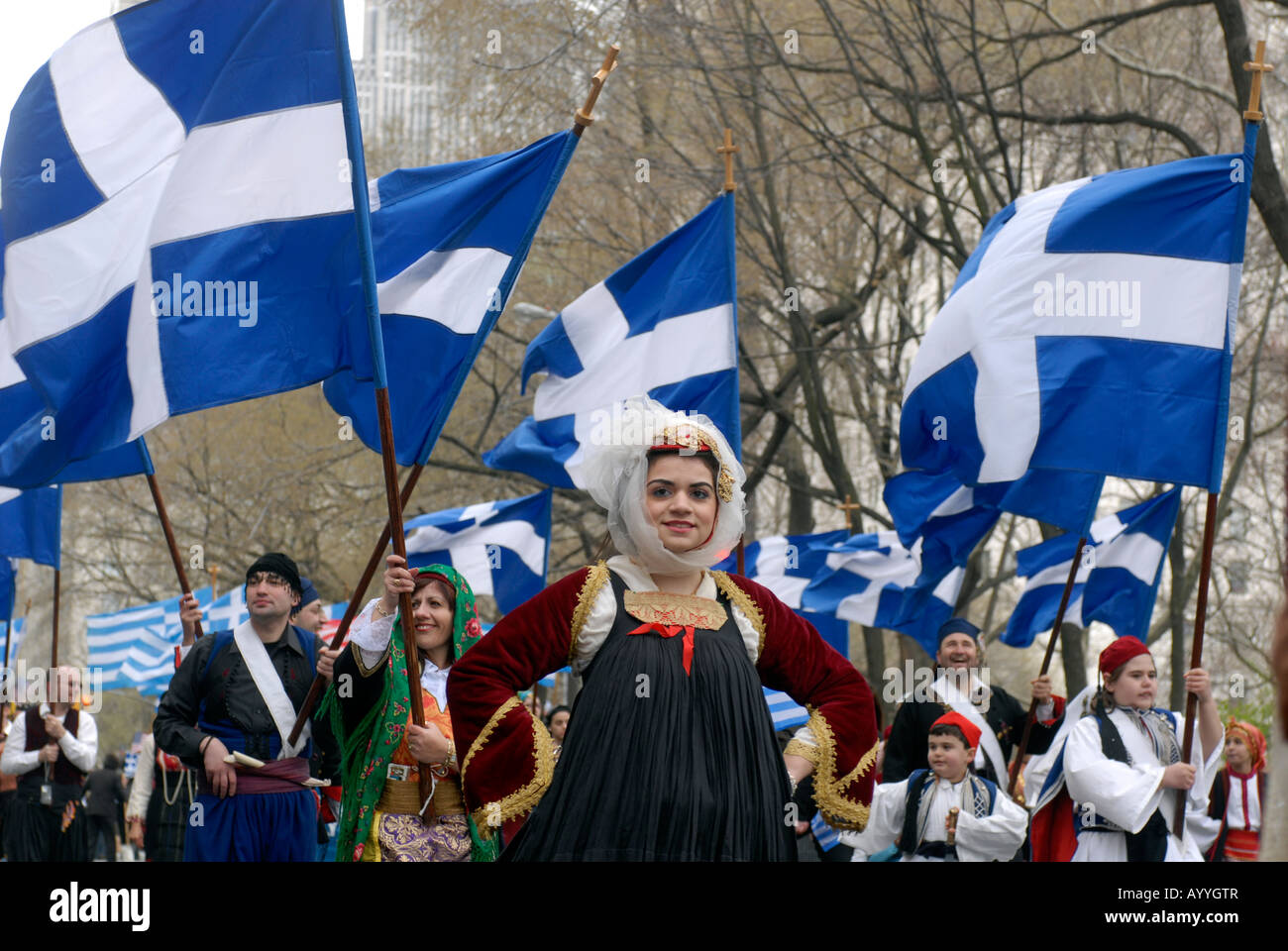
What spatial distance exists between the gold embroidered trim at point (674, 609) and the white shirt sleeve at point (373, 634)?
172 cm

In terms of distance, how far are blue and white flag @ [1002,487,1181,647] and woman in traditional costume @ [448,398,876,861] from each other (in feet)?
19.7

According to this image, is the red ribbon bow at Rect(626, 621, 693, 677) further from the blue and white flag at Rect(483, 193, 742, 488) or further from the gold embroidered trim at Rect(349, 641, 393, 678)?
the blue and white flag at Rect(483, 193, 742, 488)

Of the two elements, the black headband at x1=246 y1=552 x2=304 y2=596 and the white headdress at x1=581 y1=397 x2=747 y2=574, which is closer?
the white headdress at x1=581 y1=397 x2=747 y2=574

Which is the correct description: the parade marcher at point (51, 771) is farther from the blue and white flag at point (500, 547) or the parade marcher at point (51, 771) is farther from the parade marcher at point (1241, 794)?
the parade marcher at point (1241, 794)

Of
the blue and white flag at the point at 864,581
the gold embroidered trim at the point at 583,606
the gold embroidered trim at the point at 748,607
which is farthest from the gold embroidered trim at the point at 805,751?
the blue and white flag at the point at 864,581

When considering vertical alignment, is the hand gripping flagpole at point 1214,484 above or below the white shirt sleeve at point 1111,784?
above

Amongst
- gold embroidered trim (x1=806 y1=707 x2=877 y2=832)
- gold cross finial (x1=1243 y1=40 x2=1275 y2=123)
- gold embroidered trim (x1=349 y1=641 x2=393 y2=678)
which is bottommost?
gold embroidered trim (x1=806 y1=707 x2=877 y2=832)

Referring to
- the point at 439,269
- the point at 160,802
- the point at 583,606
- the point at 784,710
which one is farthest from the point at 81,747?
the point at 583,606

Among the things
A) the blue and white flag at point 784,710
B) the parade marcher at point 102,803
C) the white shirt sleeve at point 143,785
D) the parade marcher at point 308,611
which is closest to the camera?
the parade marcher at point 308,611

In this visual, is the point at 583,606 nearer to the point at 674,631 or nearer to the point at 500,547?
the point at 674,631

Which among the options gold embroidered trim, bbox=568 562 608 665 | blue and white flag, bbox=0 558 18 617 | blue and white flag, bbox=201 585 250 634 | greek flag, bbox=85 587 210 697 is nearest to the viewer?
gold embroidered trim, bbox=568 562 608 665

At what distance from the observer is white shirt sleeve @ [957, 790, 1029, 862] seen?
297 inches

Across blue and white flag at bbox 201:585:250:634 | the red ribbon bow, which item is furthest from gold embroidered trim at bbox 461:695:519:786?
blue and white flag at bbox 201:585:250:634

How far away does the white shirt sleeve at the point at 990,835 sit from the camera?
754 cm
